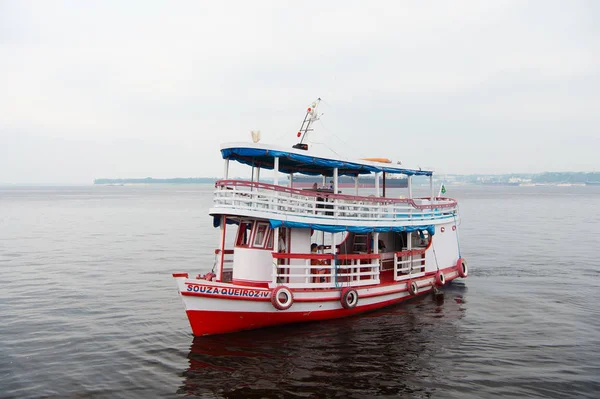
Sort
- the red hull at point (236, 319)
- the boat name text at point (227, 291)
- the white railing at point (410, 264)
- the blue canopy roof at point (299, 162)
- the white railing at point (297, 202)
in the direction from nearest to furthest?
the boat name text at point (227, 291), the red hull at point (236, 319), the white railing at point (297, 202), the blue canopy roof at point (299, 162), the white railing at point (410, 264)

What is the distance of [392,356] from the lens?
1463cm

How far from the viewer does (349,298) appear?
56.2 ft

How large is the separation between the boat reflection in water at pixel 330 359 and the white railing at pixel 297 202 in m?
4.14

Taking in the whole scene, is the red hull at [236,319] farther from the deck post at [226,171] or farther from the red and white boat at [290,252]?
the deck post at [226,171]

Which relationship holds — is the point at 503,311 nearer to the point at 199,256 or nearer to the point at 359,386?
the point at 359,386

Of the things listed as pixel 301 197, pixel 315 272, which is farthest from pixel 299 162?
pixel 315 272

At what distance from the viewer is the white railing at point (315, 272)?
1603 cm

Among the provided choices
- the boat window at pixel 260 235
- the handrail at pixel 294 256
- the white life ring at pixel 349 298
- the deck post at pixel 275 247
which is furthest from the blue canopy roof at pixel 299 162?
A: the white life ring at pixel 349 298

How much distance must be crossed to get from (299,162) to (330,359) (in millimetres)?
7147

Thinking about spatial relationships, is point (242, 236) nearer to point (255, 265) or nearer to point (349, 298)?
point (255, 265)

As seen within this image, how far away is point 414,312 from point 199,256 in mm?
18990

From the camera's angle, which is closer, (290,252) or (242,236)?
(290,252)

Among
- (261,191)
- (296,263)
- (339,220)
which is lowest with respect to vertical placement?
(296,263)

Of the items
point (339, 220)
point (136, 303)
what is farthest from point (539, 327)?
point (136, 303)
